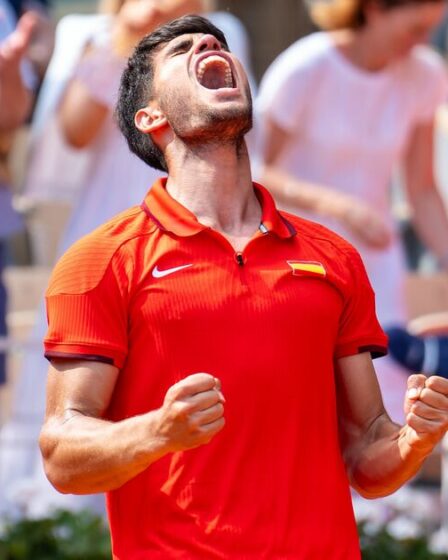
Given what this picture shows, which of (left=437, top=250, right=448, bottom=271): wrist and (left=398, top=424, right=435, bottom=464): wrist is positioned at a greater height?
(left=398, top=424, right=435, bottom=464): wrist

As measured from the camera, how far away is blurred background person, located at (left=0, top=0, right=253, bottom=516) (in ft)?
16.9

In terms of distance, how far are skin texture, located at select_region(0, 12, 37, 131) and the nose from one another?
1.90 metres

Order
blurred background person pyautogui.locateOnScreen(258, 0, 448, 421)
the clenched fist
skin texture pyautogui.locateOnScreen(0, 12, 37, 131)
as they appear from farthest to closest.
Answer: blurred background person pyautogui.locateOnScreen(258, 0, 448, 421), skin texture pyautogui.locateOnScreen(0, 12, 37, 131), the clenched fist

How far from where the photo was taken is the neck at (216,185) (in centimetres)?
284

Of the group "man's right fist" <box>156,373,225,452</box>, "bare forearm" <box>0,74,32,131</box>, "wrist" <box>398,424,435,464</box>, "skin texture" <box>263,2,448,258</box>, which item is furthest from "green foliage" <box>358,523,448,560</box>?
"man's right fist" <box>156,373,225,452</box>

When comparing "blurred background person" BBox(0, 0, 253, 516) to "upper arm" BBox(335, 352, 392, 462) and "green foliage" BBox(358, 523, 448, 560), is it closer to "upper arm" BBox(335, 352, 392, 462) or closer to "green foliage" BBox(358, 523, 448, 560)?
"green foliage" BBox(358, 523, 448, 560)

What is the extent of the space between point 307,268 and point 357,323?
18cm

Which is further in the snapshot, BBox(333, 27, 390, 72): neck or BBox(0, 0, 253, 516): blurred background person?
BBox(333, 27, 390, 72): neck

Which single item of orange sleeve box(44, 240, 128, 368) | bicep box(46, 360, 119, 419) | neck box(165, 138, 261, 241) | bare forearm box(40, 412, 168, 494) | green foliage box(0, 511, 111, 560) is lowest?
green foliage box(0, 511, 111, 560)

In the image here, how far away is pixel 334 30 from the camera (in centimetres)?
548

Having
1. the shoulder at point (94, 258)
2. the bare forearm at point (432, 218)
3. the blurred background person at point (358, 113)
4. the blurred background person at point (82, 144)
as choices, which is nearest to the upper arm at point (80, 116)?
the blurred background person at point (82, 144)

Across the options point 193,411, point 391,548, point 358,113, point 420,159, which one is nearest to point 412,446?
point 193,411

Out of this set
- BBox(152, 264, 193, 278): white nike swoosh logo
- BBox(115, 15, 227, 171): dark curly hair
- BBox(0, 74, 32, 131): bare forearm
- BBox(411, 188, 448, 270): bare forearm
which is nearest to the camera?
BBox(152, 264, 193, 278): white nike swoosh logo

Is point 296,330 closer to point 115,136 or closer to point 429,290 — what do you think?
point 115,136
